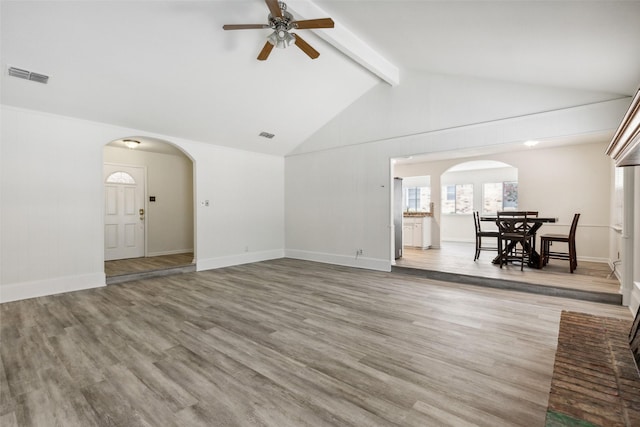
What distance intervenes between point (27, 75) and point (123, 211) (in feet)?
13.0

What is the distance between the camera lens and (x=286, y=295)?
4203 millimetres

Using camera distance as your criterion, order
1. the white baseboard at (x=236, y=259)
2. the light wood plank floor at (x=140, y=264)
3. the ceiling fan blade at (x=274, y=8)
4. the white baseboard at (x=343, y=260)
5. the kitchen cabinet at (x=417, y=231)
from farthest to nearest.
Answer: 1. the kitchen cabinet at (x=417, y=231)
2. the white baseboard at (x=236, y=259)
3. the white baseboard at (x=343, y=260)
4. the light wood plank floor at (x=140, y=264)
5. the ceiling fan blade at (x=274, y=8)

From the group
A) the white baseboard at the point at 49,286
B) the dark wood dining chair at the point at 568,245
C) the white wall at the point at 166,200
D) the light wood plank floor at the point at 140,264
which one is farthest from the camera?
the white wall at the point at 166,200

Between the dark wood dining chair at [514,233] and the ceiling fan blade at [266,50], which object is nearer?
the ceiling fan blade at [266,50]

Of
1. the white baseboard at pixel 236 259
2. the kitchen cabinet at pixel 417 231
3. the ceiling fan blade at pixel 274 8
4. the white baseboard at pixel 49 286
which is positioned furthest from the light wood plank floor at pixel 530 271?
the white baseboard at pixel 49 286

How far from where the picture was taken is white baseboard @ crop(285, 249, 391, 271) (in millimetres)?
5816

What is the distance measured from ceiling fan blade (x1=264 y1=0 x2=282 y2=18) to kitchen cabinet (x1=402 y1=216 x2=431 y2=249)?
6.05 metres

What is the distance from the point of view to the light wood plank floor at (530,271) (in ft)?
13.7

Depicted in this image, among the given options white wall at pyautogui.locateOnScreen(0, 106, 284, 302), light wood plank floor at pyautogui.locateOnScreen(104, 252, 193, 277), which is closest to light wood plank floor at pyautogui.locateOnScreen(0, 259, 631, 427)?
white wall at pyautogui.locateOnScreen(0, 106, 284, 302)

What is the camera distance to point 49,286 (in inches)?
170

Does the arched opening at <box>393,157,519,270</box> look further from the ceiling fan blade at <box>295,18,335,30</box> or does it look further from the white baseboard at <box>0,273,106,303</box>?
the white baseboard at <box>0,273,106,303</box>

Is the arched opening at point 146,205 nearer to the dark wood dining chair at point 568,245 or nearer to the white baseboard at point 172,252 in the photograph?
the white baseboard at point 172,252

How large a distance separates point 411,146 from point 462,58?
1653 millimetres

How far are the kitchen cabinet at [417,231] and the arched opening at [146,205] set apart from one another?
5396 mm
